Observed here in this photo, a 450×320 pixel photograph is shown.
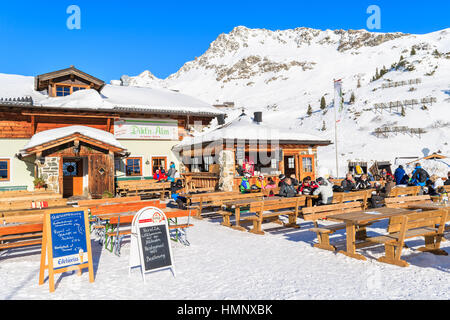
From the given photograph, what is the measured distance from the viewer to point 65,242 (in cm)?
462

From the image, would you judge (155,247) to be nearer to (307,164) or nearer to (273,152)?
(273,152)

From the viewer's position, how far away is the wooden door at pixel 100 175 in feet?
48.6

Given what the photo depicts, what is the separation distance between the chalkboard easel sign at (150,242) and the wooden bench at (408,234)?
3.16m

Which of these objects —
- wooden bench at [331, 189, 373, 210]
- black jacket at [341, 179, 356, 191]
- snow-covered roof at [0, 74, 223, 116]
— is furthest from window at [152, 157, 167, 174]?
wooden bench at [331, 189, 373, 210]

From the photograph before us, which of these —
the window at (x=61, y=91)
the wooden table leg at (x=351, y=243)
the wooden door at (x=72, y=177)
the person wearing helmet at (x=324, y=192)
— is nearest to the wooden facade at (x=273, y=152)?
the wooden door at (x=72, y=177)

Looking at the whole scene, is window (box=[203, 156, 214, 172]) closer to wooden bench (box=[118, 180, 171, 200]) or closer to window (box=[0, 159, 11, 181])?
wooden bench (box=[118, 180, 171, 200])

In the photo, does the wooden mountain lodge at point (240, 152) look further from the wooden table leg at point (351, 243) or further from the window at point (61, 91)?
the wooden table leg at point (351, 243)

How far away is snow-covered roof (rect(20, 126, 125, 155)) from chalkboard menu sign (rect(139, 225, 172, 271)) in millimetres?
10551

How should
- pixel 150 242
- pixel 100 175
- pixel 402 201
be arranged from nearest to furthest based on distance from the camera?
pixel 150 242 < pixel 402 201 < pixel 100 175

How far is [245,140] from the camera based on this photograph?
49.3 ft

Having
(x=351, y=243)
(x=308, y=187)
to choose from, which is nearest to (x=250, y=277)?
(x=351, y=243)

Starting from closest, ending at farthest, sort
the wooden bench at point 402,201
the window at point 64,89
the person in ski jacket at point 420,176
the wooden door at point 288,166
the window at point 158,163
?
the wooden bench at point 402,201 → the person in ski jacket at point 420,176 → the window at point 64,89 → the window at point 158,163 → the wooden door at point 288,166

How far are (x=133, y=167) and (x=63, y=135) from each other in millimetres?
4110
